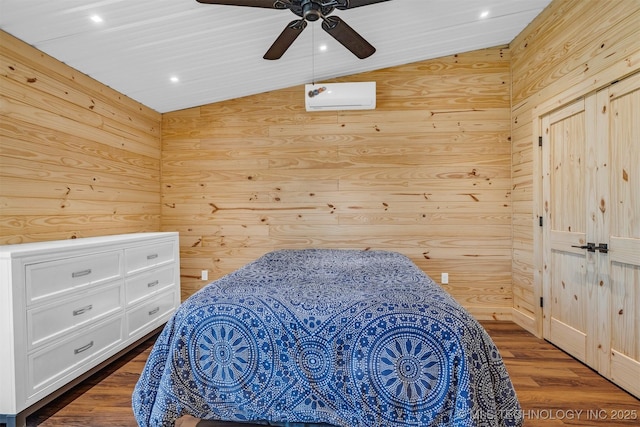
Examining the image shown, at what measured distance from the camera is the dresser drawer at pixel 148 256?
254cm

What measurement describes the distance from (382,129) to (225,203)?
6.25ft

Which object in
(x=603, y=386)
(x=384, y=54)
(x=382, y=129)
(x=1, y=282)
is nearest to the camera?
(x=1, y=282)

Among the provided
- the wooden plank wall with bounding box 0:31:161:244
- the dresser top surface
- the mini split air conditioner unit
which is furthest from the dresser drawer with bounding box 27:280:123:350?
Result: the mini split air conditioner unit

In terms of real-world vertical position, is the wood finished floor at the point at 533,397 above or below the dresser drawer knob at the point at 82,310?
below

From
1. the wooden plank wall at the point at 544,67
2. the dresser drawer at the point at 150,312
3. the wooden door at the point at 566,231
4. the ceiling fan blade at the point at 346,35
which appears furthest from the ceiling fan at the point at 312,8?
the dresser drawer at the point at 150,312

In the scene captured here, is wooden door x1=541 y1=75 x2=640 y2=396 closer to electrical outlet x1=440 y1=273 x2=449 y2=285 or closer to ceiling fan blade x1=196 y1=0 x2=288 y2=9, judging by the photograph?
electrical outlet x1=440 y1=273 x2=449 y2=285

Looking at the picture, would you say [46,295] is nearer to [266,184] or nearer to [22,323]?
[22,323]

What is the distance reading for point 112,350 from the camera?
233 centimetres

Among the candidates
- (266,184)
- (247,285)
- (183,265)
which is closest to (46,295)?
(247,285)

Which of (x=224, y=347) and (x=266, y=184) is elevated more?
(x=266, y=184)

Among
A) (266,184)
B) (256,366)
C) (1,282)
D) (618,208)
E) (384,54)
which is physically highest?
(384,54)

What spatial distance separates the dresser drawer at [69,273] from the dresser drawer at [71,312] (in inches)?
2.6

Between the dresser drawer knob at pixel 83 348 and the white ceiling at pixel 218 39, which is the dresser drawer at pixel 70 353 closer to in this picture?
the dresser drawer knob at pixel 83 348

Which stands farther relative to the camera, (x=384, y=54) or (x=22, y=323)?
(x=384, y=54)
